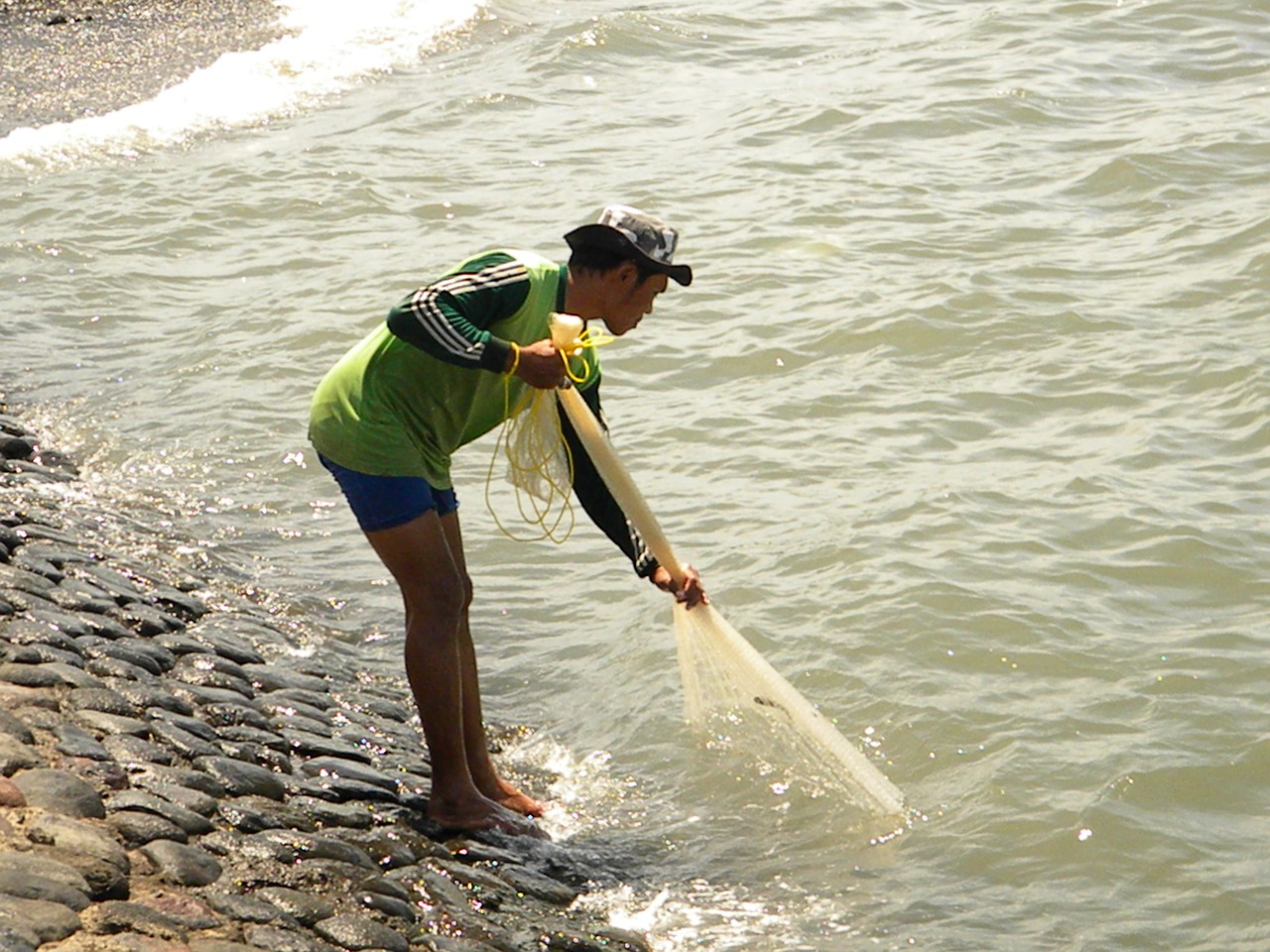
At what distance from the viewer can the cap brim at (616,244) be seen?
4.38m

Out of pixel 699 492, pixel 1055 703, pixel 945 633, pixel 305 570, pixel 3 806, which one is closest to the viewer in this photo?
pixel 3 806

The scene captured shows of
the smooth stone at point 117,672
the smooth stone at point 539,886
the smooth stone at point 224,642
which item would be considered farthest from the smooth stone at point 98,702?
the smooth stone at point 539,886

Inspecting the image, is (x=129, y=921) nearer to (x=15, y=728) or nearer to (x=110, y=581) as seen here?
(x=15, y=728)

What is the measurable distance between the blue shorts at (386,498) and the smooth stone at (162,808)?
0.86m

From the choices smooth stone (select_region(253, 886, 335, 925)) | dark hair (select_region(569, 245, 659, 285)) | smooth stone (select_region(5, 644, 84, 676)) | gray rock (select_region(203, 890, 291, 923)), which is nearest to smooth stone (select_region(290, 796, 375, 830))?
smooth stone (select_region(253, 886, 335, 925))

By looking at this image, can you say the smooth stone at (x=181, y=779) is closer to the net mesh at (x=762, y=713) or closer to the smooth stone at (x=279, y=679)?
the smooth stone at (x=279, y=679)

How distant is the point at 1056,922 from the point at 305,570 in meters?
3.61

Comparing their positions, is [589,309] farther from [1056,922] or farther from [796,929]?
[1056,922]

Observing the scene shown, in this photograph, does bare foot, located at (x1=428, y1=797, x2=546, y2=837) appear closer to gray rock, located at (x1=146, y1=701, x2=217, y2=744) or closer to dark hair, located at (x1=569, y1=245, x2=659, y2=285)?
gray rock, located at (x1=146, y1=701, x2=217, y2=744)

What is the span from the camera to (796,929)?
4758 mm

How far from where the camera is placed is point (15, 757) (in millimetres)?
4047

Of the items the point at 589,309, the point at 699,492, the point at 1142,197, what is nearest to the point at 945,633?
the point at 699,492

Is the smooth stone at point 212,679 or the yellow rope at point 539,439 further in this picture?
the smooth stone at point 212,679

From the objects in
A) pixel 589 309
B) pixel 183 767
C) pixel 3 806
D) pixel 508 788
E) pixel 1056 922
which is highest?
pixel 589 309
